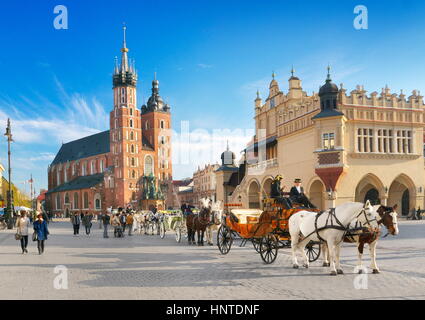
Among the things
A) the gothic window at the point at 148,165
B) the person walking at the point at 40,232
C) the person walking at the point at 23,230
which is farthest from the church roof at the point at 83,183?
→ the person walking at the point at 40,232

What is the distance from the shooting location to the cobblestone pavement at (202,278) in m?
8.35

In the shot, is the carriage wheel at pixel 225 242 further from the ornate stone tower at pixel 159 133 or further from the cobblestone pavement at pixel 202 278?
the ornate stone tower at pixel 159 133

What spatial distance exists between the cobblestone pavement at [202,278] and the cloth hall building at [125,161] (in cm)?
8367

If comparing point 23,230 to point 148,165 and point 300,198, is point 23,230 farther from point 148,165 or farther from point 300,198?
point 148,165

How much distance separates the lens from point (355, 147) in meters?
36.6

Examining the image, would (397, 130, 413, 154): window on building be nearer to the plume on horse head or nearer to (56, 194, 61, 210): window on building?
the plume on horse head

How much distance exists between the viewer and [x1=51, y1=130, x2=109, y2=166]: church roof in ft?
382

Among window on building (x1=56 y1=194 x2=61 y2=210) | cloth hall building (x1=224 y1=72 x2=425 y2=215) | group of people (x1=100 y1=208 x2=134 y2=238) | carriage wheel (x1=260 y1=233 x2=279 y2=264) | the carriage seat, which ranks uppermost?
cloth hall building (x1=224 y1=72 x2=425 y2=215)

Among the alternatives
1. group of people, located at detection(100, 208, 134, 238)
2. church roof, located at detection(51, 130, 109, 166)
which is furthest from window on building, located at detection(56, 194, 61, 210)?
group of people, located at detection(100, 208, 134, 238)

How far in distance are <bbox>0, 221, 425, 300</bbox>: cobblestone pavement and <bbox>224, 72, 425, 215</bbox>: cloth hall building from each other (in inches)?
813

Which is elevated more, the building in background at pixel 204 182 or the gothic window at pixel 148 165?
the gothic window at pixel 148 165
